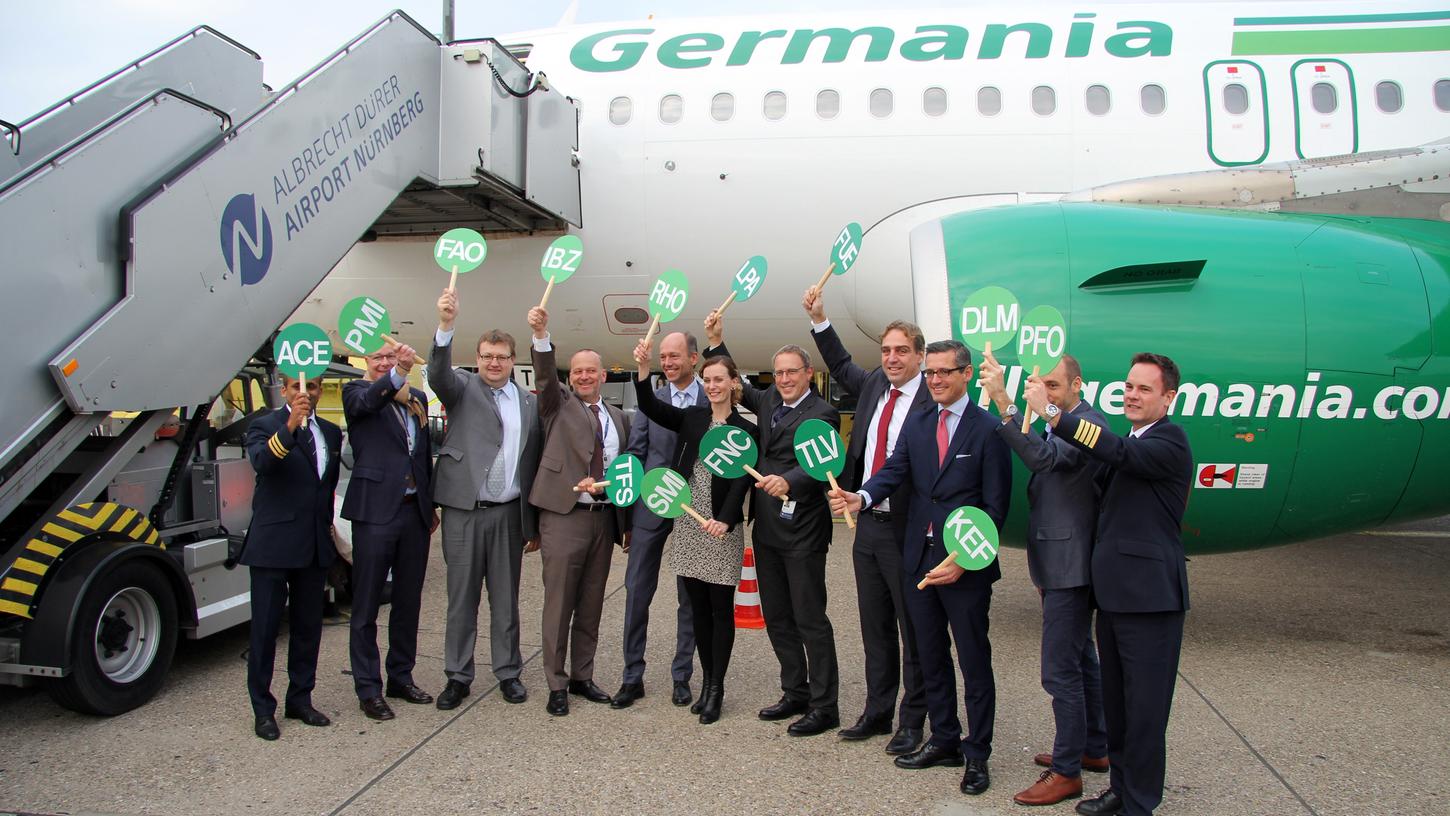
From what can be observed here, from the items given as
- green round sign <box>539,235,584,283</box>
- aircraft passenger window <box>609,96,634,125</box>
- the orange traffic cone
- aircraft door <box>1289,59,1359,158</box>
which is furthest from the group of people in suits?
aircraft door <box>1289,59,1359,158</box>

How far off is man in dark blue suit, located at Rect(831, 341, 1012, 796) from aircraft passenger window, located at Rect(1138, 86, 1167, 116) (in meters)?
5.19

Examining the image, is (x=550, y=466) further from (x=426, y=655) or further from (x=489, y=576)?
(x=426, y=655)

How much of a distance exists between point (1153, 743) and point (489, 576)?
10.2 feet

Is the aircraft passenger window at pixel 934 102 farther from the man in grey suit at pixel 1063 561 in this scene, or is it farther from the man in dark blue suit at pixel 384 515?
the man in dark blue suit at pixel 384 515

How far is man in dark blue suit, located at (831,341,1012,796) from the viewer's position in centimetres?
370

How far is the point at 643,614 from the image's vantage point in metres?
4.71

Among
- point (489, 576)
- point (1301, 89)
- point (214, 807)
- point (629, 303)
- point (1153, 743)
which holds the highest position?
point (1301, 89)

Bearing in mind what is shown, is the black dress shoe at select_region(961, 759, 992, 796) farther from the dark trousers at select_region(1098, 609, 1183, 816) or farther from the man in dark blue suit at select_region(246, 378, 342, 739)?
the man in dark blue suit at select_region(246, 378, 342, 739)

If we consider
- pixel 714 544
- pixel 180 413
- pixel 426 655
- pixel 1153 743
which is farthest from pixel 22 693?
pixel 1153 743

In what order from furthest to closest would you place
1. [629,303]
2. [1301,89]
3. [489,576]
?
1. [629,303]
2. [1301,89]
3. [489,576]

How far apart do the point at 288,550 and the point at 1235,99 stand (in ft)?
25.2

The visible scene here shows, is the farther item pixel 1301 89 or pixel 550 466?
pixel 1301 89

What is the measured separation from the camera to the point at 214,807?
11.8ft

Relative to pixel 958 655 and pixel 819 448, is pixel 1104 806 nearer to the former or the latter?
pixel 958 655
